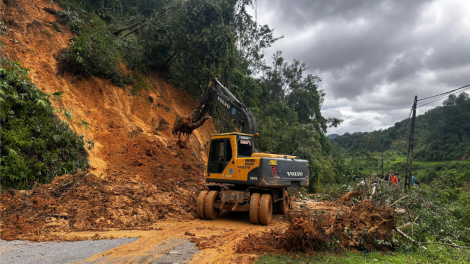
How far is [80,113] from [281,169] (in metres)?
8.67

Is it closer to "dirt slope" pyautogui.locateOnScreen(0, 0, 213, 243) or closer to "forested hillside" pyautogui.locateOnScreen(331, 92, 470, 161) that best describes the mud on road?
"dirt slope" pyautogui.locateOnScreen(0, 0, 213, 243)

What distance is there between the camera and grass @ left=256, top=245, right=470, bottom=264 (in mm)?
5121

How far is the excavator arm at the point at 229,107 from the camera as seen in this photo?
31.6ft

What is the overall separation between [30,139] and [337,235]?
855 centimetres

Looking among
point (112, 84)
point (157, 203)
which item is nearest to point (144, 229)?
point (157, 203)

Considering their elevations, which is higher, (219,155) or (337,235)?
(219,155)

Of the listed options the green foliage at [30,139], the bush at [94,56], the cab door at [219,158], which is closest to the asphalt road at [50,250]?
the green foliage at [30,139]

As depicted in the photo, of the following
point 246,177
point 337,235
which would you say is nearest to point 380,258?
point 337,235

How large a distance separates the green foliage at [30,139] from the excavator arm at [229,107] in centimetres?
445

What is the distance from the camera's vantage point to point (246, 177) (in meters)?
8.03

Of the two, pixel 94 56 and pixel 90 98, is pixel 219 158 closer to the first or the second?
pixel 90 98

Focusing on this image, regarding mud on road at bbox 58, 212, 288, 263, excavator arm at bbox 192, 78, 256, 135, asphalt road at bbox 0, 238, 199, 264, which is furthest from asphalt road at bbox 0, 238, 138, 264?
excavator arm at bbox 192, 78, 256, 135

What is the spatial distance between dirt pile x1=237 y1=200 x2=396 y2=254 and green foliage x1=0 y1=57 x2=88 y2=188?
20.3ft

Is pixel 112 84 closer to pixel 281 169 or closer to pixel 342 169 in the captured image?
pixel 281 169
